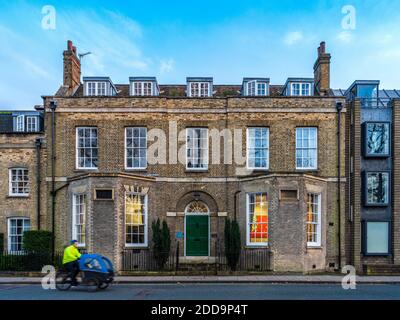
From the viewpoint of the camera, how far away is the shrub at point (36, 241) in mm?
17531

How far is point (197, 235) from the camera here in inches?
748

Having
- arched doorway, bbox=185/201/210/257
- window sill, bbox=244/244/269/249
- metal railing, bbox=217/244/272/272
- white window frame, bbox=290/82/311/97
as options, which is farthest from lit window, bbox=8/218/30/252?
white window frame, bbox=290/82/311/97

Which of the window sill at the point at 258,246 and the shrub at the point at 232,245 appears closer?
the shrub at the point at 232,245

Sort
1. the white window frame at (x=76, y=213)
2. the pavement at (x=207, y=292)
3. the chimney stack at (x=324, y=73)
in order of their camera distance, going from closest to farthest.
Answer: the pavement at (x=207, y=292)
the white window frame at (x=76, y=213)
the chimney stack at (x=324, y=73)

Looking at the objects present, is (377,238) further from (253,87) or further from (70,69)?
(70,69)

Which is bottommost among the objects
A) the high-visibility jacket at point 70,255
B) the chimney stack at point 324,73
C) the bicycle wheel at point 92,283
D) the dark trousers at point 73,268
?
the bicycle wheel at point 92,283

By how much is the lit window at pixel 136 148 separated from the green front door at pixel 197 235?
4010mm

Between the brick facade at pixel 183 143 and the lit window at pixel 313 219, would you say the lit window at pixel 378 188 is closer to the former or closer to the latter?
the brick facade at pixel 183 143

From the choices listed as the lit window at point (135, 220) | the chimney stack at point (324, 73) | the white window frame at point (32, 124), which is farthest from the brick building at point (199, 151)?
the white window frame at point (32, 124)

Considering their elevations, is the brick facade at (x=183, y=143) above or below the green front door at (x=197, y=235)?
above

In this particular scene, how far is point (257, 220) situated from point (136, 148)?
24.6 feet

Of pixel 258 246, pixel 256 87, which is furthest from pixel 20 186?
pixel 256 87

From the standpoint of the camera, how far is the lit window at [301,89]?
20.6 metres

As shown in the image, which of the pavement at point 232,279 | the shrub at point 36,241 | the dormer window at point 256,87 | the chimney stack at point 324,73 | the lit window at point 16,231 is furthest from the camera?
the dormer window at point 256,87
